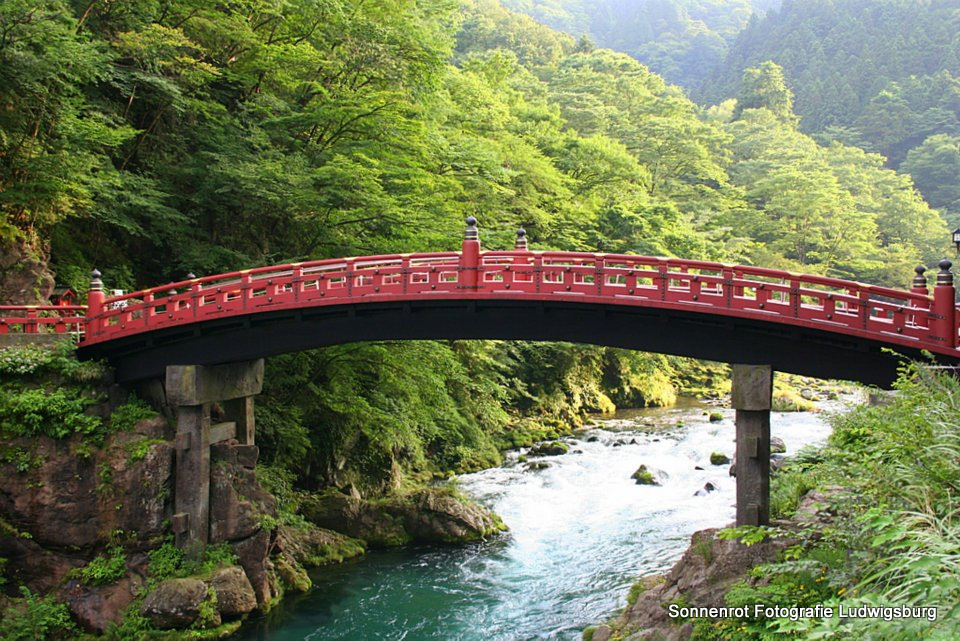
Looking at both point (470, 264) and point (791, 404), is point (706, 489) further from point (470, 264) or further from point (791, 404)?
point (791, 404)

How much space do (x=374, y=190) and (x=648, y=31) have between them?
14072 cm

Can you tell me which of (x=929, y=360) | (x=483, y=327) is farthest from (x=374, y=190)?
(x=929, y=360)

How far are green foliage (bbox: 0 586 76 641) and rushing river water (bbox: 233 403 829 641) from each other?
3478 mm

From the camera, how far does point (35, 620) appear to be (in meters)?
14.7

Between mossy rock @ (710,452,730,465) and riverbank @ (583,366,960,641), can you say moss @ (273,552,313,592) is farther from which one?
mossy rock @ (710,452,730,465)

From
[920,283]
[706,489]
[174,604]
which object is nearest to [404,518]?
[174,604]

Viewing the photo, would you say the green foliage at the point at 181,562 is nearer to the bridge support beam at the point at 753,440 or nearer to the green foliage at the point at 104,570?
the green foliage at the point at 104,570

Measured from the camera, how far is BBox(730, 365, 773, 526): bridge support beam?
559 inches

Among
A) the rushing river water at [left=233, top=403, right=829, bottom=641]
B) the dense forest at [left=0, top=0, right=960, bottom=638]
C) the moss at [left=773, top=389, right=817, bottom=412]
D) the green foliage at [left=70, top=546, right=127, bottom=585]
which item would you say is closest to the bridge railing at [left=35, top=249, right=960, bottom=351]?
the dense forest at [left=0, top=0, right=960, bottom=638]

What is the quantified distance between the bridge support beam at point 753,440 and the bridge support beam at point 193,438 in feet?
38.0

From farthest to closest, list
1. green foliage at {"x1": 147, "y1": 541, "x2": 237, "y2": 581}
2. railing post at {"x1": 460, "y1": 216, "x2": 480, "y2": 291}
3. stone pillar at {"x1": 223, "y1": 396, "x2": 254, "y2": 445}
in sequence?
stone pillar at {"x1": 223, "y1": 396, "x2": 254, "y2": 445}, green foliage at {"x1": 147, "y1": 541, "x2": 237, "y2": 581}, railing post at {"x1": 460, "y1": 216, "x2": 480, "y2": 291}

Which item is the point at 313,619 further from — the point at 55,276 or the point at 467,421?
the point at 55,276

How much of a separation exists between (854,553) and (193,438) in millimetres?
13821

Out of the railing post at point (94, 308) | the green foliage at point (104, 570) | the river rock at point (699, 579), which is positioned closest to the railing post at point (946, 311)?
the river rock at point (699, 579)
